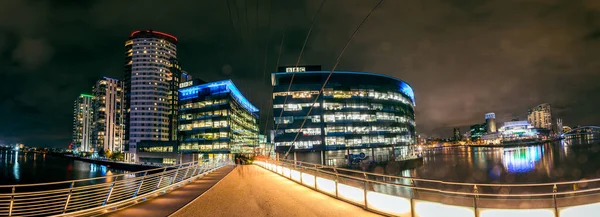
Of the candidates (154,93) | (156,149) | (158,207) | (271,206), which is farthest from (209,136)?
(271,206)

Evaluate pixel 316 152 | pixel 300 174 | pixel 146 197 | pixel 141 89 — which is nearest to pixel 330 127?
pixel 316 152

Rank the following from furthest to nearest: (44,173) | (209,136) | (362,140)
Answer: (209,136)
(362,140)
(44,173)

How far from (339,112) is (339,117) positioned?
1442 millimetres

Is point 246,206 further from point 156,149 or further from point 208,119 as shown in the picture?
point 156,149

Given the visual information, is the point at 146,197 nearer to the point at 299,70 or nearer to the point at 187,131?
the point at 299,70

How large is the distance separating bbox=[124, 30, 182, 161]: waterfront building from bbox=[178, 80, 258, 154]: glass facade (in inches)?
1371

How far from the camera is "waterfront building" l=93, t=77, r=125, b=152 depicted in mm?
183125

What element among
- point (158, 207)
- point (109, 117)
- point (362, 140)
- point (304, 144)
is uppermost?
point (109, 117)

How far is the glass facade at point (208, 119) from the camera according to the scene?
356 ft

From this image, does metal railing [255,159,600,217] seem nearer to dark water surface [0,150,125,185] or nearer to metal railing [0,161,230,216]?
metal railing [0,161,230,216]

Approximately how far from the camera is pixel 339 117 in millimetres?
90500

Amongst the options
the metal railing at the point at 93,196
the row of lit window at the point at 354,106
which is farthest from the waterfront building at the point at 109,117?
the metal railing at the point at 93,196

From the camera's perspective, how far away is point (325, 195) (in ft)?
42.0

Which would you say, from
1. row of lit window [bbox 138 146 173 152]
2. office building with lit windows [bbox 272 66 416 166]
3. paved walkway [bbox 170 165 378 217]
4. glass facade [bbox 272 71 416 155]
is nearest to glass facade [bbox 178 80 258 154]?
row of lit window [bbox 138 146 173 152]
